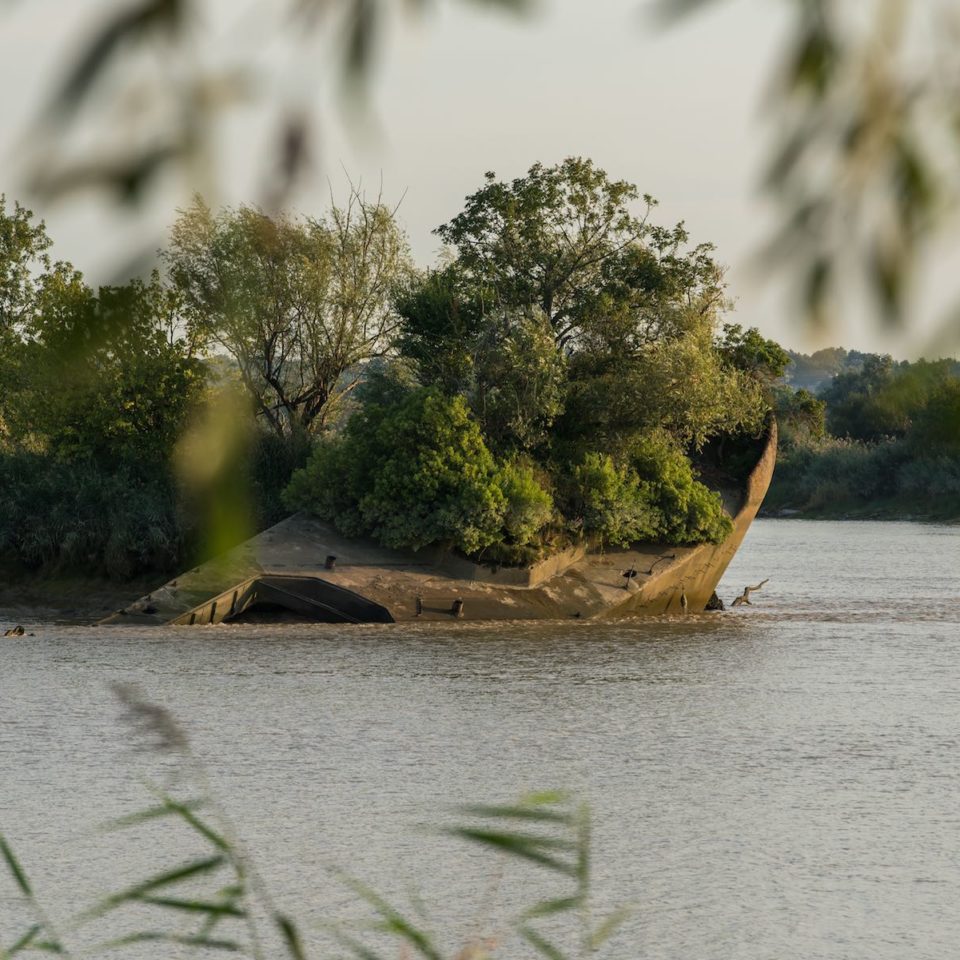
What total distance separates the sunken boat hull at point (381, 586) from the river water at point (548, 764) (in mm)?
614

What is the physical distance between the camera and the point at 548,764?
503 inches

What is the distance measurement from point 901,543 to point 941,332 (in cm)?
4774

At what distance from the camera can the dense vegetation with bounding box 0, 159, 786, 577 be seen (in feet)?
78.5

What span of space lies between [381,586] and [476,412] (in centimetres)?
384

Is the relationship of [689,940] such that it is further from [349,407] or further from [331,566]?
[349,407]

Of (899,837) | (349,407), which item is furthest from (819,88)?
(349,407)

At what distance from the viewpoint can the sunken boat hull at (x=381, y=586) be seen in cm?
2236

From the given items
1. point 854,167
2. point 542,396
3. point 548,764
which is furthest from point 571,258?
Answer: point 854,167

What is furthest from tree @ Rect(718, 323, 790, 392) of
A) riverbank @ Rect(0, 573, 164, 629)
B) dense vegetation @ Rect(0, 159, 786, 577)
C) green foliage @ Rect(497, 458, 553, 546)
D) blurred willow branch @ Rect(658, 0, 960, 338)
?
blurred willow branch @ Rect(658, 0, 960, 338)

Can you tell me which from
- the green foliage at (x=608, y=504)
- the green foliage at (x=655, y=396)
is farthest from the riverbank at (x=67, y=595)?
the green foliage at (x=655, y=396)

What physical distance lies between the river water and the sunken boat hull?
614 mm

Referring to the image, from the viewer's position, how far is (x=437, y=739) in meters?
13.8

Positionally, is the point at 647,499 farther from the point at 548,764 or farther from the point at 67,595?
the point at 548,764

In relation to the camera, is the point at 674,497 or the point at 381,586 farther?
the point at 674,497
